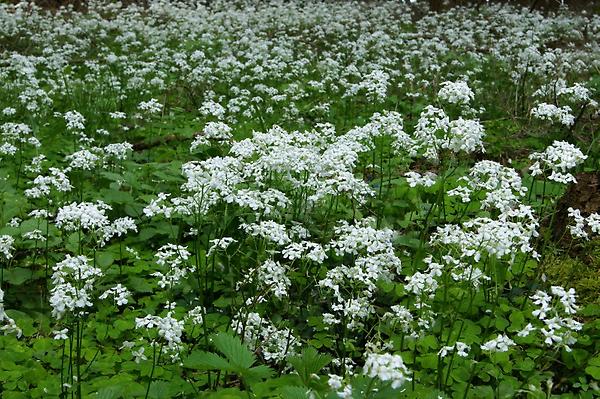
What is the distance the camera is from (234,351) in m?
2.44

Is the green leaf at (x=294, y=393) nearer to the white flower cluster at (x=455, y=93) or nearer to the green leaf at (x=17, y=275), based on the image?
the white flower cluster at (x=455, y=93)

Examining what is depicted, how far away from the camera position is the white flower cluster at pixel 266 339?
3020 millimetres

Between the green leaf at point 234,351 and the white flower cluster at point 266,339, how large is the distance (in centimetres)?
50

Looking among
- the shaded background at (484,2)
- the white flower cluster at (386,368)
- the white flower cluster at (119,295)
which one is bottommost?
the shaded background at (484,2)

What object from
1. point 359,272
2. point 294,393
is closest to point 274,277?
point 359,272

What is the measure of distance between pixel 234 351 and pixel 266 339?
2.29 feet

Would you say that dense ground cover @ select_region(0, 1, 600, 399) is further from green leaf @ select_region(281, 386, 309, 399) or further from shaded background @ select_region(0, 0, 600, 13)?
shaded background @ select_region(0, 0, 600, 13)

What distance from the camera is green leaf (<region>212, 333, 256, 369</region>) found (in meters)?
2.38

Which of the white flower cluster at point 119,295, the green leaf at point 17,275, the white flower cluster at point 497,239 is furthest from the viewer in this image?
the green leaf at point 17,275

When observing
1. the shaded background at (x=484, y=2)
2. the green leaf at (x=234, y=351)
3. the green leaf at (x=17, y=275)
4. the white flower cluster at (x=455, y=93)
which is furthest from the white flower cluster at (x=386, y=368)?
the shaded background at (x=484, y=2)

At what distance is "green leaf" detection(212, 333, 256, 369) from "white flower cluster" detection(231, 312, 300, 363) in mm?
496

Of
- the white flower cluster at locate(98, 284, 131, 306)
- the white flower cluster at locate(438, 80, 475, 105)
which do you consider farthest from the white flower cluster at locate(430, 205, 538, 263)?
the white flower cluster at locate(98, 284, 131, 306)

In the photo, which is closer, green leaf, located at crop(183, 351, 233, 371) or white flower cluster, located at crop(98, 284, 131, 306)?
green leaf, located at crop(183, 351, 233, 371)

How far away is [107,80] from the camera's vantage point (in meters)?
9.14
